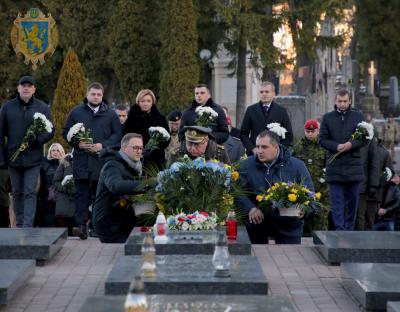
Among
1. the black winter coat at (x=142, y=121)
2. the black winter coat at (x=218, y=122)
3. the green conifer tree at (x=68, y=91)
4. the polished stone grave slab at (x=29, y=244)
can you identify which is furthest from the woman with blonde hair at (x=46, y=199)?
the green conifer tree at (x=68, y=91)

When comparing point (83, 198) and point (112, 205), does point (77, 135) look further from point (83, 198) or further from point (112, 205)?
point (112, 205)

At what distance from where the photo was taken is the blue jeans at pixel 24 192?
1593 centimetres

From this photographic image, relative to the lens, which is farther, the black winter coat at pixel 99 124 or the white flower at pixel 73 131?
the black winter coat at pixel 99 124

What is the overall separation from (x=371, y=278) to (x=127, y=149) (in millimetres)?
4297

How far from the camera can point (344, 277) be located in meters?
10.8

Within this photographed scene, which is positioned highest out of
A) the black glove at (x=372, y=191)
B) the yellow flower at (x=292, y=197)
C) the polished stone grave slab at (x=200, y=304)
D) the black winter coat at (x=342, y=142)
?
the black winter coat at (x=342, y=142)

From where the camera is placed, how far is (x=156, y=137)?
51.5ft

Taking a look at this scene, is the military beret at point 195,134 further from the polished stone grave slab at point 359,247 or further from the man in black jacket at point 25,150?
the man in black jacket at point 25,150

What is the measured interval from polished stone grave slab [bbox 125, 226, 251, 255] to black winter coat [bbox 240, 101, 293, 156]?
464 centimetres

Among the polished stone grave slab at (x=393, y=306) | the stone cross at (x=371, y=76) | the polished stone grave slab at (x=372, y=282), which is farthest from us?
the stone cross at (x=371, y=76)

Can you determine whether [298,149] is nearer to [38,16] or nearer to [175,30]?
[38,16]

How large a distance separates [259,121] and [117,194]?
13.3 feet

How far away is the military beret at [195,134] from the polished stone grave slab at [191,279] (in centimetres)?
342

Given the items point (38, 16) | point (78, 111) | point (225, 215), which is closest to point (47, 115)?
point (78, 111)
